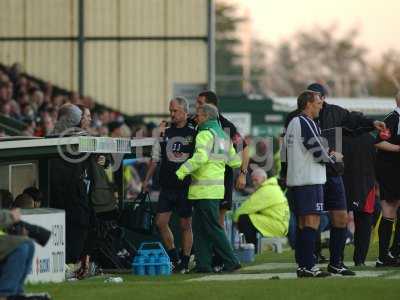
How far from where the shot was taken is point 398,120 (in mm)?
19547

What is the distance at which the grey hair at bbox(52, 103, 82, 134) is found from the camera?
19.0m

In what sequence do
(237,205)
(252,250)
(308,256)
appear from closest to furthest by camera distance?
1. (308,256)
2. (252,250)
3. (237,205)

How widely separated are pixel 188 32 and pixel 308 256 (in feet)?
71.8

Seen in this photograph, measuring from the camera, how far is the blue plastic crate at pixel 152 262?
749 inches

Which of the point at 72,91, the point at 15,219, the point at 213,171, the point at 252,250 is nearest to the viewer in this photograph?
the point at 15,219

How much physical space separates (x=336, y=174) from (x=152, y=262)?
277cm

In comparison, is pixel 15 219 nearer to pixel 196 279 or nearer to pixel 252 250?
pixel 196 279

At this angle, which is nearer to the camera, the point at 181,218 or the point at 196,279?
the point at 196,279

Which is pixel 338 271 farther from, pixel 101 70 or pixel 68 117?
pixel 101 70

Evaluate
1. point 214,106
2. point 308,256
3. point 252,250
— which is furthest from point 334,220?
point 252,250

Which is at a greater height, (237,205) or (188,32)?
(188,32)

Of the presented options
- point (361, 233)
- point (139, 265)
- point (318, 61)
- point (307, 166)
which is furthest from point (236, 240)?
point (318, 61)

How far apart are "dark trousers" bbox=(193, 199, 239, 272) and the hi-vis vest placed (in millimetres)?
118

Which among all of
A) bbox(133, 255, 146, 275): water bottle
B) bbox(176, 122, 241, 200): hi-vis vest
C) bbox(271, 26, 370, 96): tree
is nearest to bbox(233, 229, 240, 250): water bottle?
bbox(133, 255, 146, 275): water bottle
